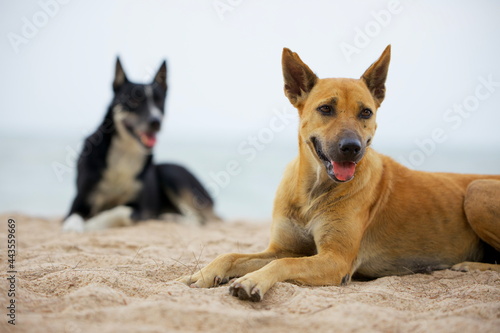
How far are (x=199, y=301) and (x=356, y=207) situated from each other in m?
1.69

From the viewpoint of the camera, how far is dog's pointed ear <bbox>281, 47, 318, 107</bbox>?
3.99 meters

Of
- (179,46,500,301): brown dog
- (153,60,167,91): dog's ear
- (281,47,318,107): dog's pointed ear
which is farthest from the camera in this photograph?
(153,60,167,91): dog's ear

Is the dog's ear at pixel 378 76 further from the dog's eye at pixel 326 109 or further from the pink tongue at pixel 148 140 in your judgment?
the pink tongue at pixel 148 140

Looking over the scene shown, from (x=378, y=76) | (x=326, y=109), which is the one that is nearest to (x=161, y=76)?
(x=378, y=76)

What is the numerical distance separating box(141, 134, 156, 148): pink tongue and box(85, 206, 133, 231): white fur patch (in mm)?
1195

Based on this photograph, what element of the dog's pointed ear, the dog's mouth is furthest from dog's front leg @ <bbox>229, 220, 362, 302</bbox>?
the dog's pointed ear

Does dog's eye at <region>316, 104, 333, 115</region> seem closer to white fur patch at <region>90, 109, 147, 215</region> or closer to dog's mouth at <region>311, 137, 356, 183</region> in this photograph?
dog's mouth at <region>311, 137, 356, 183</region>

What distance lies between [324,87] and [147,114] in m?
4.40

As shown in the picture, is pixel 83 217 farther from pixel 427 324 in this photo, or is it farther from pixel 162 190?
pixel 427 324

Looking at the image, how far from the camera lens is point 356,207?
12.1 ft

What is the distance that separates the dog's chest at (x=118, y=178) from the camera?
7570 mm

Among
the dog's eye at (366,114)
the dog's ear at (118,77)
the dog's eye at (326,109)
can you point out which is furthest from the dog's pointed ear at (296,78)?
the dog's ear at (118,77)

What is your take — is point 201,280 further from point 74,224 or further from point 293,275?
point 74,224

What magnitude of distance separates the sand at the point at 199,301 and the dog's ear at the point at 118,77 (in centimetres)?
399
